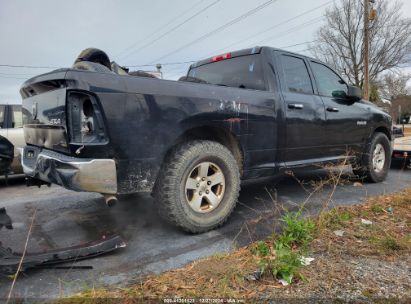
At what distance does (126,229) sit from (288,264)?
5.85ft

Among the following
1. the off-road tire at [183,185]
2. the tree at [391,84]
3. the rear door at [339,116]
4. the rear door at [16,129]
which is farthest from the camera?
the tree at [391,84]

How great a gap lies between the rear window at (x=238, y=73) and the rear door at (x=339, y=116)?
108 cm

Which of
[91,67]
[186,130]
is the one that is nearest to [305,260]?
[186,130]

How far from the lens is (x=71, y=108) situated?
2.72 meters

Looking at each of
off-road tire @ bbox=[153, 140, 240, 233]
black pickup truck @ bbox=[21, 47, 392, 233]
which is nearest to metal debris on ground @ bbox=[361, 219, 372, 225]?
black pickup truck @ bbox=[21, 47, 392, 233]

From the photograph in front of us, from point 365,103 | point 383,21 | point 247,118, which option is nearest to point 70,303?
point 247,118

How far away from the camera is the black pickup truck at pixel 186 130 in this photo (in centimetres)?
271

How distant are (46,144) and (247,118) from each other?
1926mm

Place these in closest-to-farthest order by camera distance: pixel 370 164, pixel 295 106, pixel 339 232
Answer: pixel 339 232, pixel 295 106, pixel 370 164

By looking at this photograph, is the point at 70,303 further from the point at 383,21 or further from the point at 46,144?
the point at 383,21

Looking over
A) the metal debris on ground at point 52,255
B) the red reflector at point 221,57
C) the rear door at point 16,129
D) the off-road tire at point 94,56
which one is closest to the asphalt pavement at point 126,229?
the metal debris on ground at point 52,255

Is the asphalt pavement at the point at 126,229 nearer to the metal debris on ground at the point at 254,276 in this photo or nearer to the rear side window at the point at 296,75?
the metal debris on ground at the point at 254,276

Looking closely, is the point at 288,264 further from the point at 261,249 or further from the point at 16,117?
the point at 16,117

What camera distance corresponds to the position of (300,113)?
416 cm
